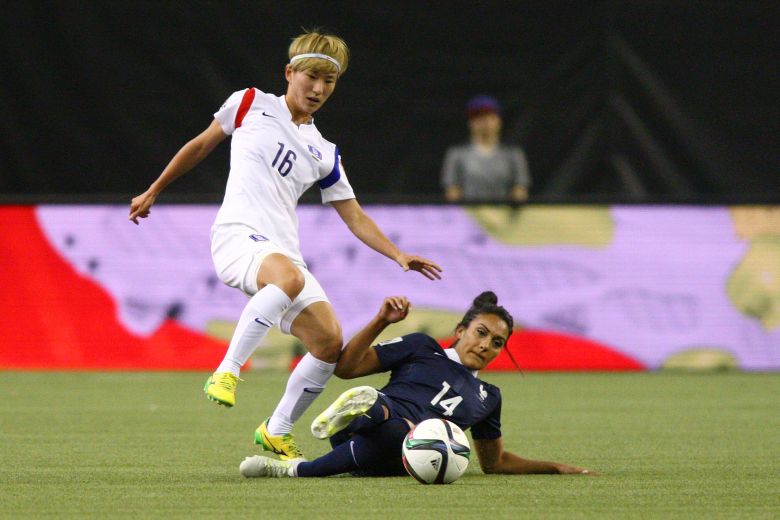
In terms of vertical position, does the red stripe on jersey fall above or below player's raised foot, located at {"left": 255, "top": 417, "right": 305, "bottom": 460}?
above

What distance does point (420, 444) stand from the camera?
540cm

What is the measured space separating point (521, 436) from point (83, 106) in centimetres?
651

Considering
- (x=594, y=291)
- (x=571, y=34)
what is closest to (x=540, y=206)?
(x=594, y=291)

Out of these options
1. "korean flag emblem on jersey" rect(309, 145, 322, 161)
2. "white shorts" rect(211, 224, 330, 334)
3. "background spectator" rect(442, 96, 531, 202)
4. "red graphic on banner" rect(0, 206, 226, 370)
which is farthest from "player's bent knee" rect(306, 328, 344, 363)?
"background spectator" rect(442, 96, 531, 202)

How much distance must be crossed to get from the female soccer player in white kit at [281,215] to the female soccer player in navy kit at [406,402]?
0.19 metres

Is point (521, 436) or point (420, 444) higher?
point (420, 444)

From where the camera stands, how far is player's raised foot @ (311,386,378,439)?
5.36 meters

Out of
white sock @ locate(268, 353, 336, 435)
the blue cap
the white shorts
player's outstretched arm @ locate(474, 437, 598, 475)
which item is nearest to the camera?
player's outstretched arm @ locate(474, 437, 598, 475)

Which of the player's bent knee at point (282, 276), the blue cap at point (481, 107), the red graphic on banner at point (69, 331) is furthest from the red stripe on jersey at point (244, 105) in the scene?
the blue cap at point (481, 107)

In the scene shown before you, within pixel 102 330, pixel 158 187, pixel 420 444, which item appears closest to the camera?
pixel 420 444

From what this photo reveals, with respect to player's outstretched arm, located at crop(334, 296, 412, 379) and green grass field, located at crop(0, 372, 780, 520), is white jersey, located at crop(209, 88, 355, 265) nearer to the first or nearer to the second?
player's outstretched arm, located at crop(334, 296, 412, 379)

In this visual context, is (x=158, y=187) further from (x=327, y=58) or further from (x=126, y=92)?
(x=126, y=92)

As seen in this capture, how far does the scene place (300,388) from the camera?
238 inches

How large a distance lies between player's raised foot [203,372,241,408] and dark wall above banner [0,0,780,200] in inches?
276
